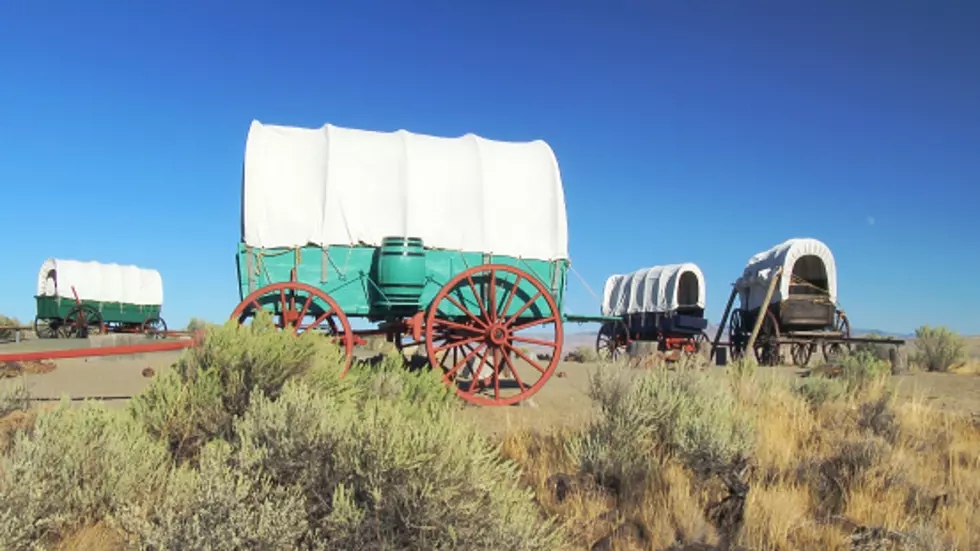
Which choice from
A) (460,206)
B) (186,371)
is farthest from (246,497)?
(460,206)

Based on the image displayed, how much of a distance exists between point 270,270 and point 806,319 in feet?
39.2

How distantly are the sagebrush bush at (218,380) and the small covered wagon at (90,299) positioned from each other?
19.0 metres

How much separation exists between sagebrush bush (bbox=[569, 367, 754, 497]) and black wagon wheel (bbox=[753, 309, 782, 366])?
33.4ft

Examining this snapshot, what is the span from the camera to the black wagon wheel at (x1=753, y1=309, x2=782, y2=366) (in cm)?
1397

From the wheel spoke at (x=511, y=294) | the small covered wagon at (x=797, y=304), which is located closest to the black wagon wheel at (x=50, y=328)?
the wheel spoke at (x=511, y=294)

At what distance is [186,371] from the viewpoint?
4230 millimetres

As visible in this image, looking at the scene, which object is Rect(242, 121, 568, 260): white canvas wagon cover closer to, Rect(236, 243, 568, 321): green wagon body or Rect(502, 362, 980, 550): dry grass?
Rect(236, 243, 568, 321): green wagon body

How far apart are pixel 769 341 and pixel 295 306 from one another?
A: 1112 cm

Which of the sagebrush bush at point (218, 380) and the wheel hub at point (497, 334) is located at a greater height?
the wheel hub at point (497, 334)

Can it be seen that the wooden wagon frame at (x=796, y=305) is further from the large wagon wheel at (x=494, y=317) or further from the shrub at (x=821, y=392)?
the large wagon wheel at (x=494, y=317)

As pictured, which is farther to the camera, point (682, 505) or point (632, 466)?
point (632, 466)

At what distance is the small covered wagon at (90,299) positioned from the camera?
20125 millimetres

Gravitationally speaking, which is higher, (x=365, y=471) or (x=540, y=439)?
(x=365, y=471)

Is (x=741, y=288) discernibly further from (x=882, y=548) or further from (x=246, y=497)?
(x=246, y=497)
